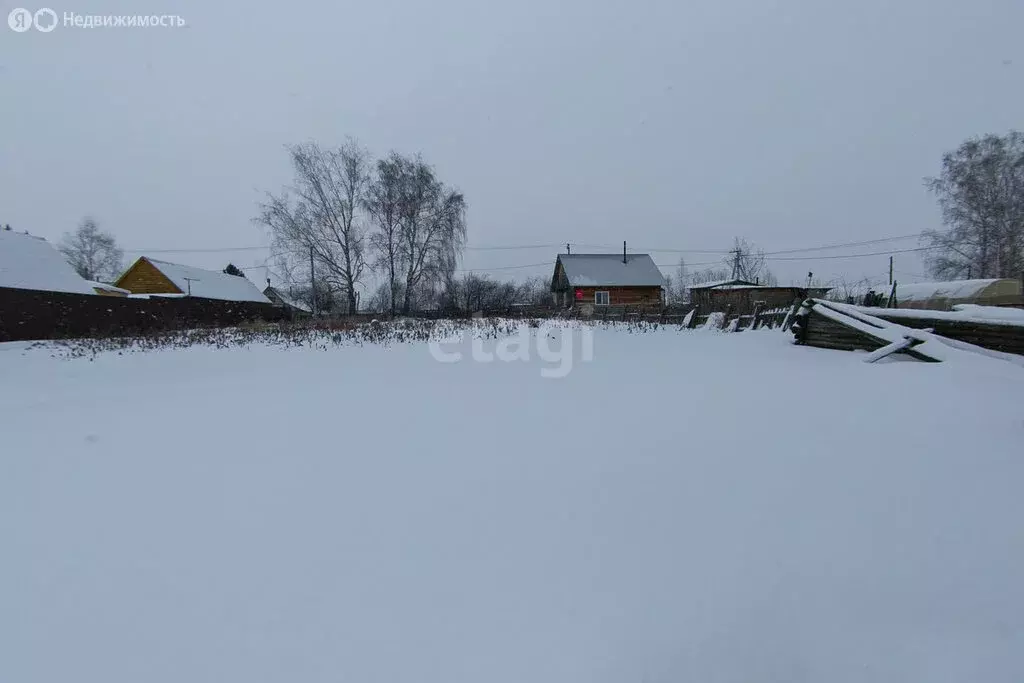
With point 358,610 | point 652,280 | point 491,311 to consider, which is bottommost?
point 358,610

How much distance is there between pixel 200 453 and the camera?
278 centimetres

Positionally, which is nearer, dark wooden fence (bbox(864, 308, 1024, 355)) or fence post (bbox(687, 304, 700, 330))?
dark wooden fence (bbox(864, 308, 1024, 355))

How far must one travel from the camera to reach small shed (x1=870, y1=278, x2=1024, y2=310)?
17.9 m

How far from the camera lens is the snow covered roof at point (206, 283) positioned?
29156 mm

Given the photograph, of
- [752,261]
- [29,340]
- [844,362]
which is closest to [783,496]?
[844,362]

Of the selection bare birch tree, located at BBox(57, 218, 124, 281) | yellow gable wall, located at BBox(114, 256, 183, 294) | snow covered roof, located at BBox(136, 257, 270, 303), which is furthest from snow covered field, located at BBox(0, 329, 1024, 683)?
bare birch tree, located at BBox(57, 218, 124, 281)

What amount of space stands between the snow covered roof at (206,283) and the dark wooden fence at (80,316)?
9526mm

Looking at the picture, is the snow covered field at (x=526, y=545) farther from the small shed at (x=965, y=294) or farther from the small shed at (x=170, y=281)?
the small shed at (x=170, y=281)

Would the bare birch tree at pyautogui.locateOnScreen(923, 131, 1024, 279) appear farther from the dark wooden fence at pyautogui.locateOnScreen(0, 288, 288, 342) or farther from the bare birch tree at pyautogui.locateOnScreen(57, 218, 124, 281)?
the bare birch tree at pyautogui.locateOnScreen(57, 218, 124, 281)

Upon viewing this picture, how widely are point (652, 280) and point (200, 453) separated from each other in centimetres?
3085

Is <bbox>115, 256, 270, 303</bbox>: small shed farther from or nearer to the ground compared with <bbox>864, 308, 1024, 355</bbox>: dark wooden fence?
farther from the ground

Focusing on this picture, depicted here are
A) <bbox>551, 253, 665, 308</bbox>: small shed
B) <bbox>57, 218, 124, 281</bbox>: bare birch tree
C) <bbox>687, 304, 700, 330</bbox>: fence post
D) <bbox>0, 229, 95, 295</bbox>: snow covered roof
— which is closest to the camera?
<bbox>687, 304, 700, 330</bbox>: fence post

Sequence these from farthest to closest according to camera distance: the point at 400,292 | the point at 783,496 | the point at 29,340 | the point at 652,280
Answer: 1. the point at 652,280
2. the point at 400,292
3. the point at 29,340
4. the point at 783,496

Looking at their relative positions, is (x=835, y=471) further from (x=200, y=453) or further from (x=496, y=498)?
(x=200, y=453)
